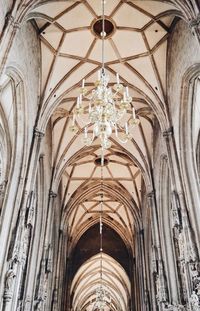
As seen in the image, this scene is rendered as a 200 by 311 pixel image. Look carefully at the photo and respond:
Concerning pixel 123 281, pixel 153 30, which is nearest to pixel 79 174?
pixel 153 30

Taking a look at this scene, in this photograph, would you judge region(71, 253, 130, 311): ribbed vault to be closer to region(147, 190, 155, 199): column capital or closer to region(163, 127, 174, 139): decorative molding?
region(147, 190, 155, 199): column capital

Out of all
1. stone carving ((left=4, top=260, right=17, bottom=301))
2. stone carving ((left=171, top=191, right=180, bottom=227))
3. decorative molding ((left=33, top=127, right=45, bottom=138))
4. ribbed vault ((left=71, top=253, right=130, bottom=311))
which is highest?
ribbed vault ((left=71, top=253, right=130, bottom=311))

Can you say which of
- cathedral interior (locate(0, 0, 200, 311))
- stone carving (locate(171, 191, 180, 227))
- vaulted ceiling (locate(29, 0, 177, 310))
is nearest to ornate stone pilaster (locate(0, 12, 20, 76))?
cathedral interior (locate(0, 0, 200, 311))

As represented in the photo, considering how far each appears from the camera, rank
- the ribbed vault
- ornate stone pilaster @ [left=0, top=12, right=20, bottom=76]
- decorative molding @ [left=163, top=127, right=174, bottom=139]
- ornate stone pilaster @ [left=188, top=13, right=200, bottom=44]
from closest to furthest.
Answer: ornate stone pilaster @ [left=0, top=12, right=20, bottom=76] → ornate stone pilaster @ [left=188, top=13, right=200, bottom=44] → decorative molding @ [left=163, top=127, right=174, bottom=139] → the ribbed vault

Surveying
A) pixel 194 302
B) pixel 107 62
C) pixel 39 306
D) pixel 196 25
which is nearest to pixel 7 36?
pixel 196 25

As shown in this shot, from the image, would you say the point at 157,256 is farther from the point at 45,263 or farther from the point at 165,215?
the point at 45,263

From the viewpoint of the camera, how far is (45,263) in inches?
611

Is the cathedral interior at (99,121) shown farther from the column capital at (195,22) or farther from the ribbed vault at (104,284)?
the ribbed vault at (104,284)

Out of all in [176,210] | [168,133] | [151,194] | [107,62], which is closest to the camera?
[176,210]

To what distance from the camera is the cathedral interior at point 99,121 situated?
1055 centimetres

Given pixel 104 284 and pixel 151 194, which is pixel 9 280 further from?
pixel 104 284

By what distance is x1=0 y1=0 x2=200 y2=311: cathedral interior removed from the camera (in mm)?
10555

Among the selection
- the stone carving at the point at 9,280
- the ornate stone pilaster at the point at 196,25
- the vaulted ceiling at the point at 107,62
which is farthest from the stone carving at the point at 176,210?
the stone carving at the point at 9,280

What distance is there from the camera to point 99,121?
9.16 metres
